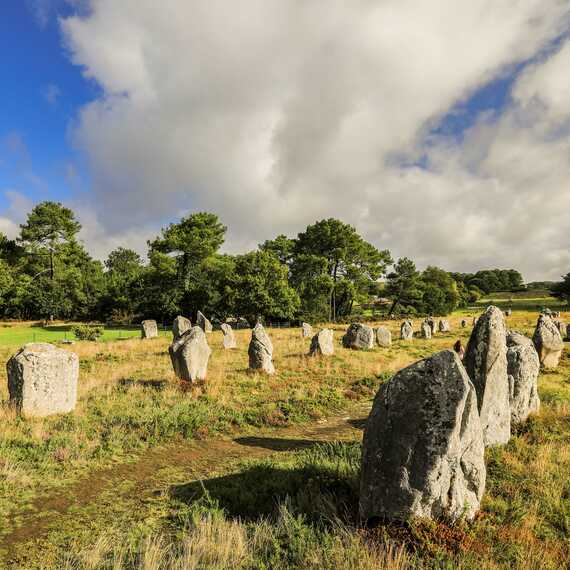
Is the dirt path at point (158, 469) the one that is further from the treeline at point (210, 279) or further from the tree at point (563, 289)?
the tree at point (563, 289)

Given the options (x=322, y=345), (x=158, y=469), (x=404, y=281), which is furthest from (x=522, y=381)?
(x=404, y=281)

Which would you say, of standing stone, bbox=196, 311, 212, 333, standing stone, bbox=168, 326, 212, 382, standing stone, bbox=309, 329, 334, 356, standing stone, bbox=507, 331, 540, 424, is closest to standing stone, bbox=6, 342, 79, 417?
standing stone, bbox=168, 326, 212, 382

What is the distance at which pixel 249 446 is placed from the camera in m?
9.95

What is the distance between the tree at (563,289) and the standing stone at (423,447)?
82889 millimetres

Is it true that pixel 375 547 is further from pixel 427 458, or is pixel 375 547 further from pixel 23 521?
pixel 23 521

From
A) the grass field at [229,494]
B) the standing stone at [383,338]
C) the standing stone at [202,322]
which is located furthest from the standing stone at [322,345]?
the standing stone at [202,322]

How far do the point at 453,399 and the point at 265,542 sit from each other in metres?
3.32

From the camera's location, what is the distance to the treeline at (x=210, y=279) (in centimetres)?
4628

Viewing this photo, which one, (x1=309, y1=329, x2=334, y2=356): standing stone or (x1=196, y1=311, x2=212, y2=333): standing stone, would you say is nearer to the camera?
(x1=309, y1=329, x2=334, y2=356): standing stone

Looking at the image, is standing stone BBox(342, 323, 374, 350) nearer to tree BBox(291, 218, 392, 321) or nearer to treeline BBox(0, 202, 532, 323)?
treeline BBox(0, 202, 532, 323)

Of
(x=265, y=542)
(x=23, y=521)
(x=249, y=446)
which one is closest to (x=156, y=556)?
(x=265, y=542)

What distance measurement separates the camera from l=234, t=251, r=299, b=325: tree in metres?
43.5

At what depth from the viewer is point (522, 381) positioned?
988cm

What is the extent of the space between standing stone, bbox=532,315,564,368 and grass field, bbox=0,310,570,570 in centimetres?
683
